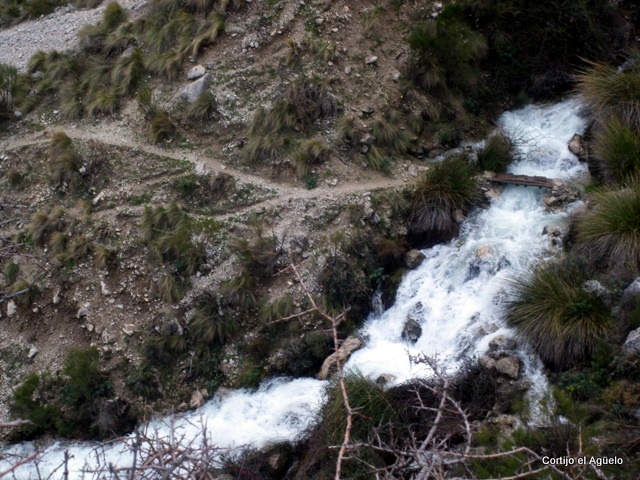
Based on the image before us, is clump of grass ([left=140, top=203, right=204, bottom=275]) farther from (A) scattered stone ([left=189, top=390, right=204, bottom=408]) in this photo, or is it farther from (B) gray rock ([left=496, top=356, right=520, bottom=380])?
(B) gray rock ([left=496, top=356, right=520, bottom=380])

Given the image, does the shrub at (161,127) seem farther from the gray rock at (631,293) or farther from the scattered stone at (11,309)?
the gray rock at (631,293)

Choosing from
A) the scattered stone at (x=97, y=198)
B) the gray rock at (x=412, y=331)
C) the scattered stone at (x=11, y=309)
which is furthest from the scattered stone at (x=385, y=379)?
the scattered stone at (x=11, y=309)

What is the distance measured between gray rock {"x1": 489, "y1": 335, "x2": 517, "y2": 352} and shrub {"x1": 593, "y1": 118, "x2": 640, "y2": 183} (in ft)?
9.73

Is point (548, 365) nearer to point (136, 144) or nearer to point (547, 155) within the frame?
point (547, 155)

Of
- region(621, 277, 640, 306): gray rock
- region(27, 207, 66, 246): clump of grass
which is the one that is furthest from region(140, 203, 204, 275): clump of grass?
region(621, 277, 640, 306): gray rock

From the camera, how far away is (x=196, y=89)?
11.0m

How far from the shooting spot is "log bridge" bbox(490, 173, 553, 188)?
9430mm

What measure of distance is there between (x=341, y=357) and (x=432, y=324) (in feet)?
4.68

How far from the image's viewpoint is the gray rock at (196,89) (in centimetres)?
1095

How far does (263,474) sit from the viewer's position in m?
7.32

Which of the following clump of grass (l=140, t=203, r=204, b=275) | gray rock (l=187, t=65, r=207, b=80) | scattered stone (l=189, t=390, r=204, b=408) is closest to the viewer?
scattered stone (l=189, t=390, r=204, b=408)

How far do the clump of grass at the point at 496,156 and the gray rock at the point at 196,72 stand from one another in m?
5.32

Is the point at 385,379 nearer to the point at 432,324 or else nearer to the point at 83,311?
the point at 432,324

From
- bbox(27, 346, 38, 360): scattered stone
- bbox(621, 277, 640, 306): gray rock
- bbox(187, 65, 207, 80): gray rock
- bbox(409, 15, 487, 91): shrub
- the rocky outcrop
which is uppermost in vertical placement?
bbox(187, 65, 207, 80): gray rock
